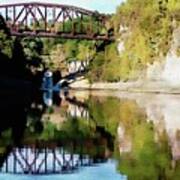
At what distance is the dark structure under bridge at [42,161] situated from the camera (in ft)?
53.8

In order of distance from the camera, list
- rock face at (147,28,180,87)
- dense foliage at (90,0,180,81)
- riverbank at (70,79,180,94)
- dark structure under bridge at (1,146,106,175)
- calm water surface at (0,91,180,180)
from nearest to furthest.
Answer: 1. calm water surface at (0,91,180,180)
2. dark structure under bridge at (1,146,106,175)
3. rock face at (147,28,180,87)
4. dense foliage at (90,0,180,81)
5. riverbank at (70,79,180,94)

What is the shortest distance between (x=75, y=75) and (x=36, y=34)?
12343 mm

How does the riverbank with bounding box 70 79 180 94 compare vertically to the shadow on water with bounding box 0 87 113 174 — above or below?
below

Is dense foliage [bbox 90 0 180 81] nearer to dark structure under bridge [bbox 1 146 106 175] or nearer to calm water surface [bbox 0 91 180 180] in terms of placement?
calm water surface [bbox 0 91 180 180]

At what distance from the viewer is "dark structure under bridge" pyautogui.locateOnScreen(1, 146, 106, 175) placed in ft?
53.8

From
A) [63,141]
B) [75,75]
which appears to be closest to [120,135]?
[63,141]

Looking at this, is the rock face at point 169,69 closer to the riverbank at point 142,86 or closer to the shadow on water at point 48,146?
the riverbank at point 142,86

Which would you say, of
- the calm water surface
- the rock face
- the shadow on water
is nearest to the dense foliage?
the rock face

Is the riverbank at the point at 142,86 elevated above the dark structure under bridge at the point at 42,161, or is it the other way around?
the dark structure under bridge at the point at 42,161

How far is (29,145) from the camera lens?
21859 mm

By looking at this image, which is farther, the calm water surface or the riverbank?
the riverbank

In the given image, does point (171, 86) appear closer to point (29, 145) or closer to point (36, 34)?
A: point (36, 34)

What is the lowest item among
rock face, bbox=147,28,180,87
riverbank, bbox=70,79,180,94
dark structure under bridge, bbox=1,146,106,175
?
riverbank, bbox=70,79,180,94

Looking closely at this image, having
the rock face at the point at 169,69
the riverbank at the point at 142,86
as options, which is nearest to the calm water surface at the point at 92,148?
the rock face at the point at 169,69
